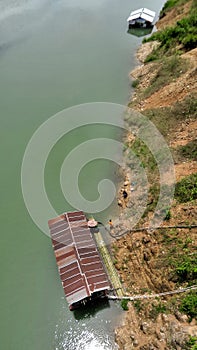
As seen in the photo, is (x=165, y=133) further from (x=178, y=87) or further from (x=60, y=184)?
(x=60, y=184)

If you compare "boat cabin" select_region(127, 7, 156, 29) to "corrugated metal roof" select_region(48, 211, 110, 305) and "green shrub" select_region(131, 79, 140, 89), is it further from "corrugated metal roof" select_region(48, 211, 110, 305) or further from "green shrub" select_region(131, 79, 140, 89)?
"corrugated metal roof" select_region(48, 211, 110, 305)

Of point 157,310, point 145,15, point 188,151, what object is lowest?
point 157,310

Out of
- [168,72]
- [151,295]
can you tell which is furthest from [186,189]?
[168,72]

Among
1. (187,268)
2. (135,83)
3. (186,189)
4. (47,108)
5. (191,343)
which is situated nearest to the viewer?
(191,343)

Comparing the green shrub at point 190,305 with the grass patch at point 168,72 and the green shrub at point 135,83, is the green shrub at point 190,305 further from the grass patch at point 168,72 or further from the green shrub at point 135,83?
the green shrub at point 135,83

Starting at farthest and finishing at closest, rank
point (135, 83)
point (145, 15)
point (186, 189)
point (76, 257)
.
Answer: point (145, 15), point (135, 83), point (186, 189), point (76, 257)

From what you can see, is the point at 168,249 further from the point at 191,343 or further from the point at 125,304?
the point at 191,343

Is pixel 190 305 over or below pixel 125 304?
below

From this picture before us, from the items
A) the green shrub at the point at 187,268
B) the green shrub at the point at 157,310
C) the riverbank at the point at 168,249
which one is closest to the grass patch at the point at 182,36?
the riverbank at the point at 168,249
